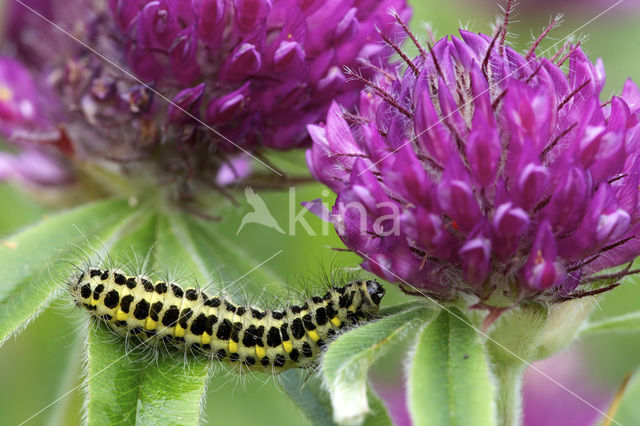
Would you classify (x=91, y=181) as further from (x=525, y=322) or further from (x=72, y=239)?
(x=525, y=322)

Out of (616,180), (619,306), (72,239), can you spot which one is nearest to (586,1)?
(619,306)

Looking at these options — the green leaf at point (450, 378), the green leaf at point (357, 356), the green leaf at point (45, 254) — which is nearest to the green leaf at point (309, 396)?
the green leaf at point (357, 356)

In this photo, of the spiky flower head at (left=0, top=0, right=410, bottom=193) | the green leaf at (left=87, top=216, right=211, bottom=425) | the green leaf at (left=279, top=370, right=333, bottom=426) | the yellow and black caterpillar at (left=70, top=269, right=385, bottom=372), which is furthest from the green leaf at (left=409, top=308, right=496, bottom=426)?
the spiky flower head at (left=0, top=0, right=410, bottom=193)

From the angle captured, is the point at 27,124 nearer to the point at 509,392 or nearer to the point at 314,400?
the point at 314,400

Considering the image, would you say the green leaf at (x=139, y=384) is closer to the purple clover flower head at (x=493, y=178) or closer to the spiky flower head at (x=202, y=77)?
the purple clover flower head at (x=493, y=178)

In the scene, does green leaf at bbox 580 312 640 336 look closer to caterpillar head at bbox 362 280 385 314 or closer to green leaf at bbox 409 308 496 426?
green leaf at bbox 409 308 496 426

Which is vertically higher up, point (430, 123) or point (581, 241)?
point (430, 123)
